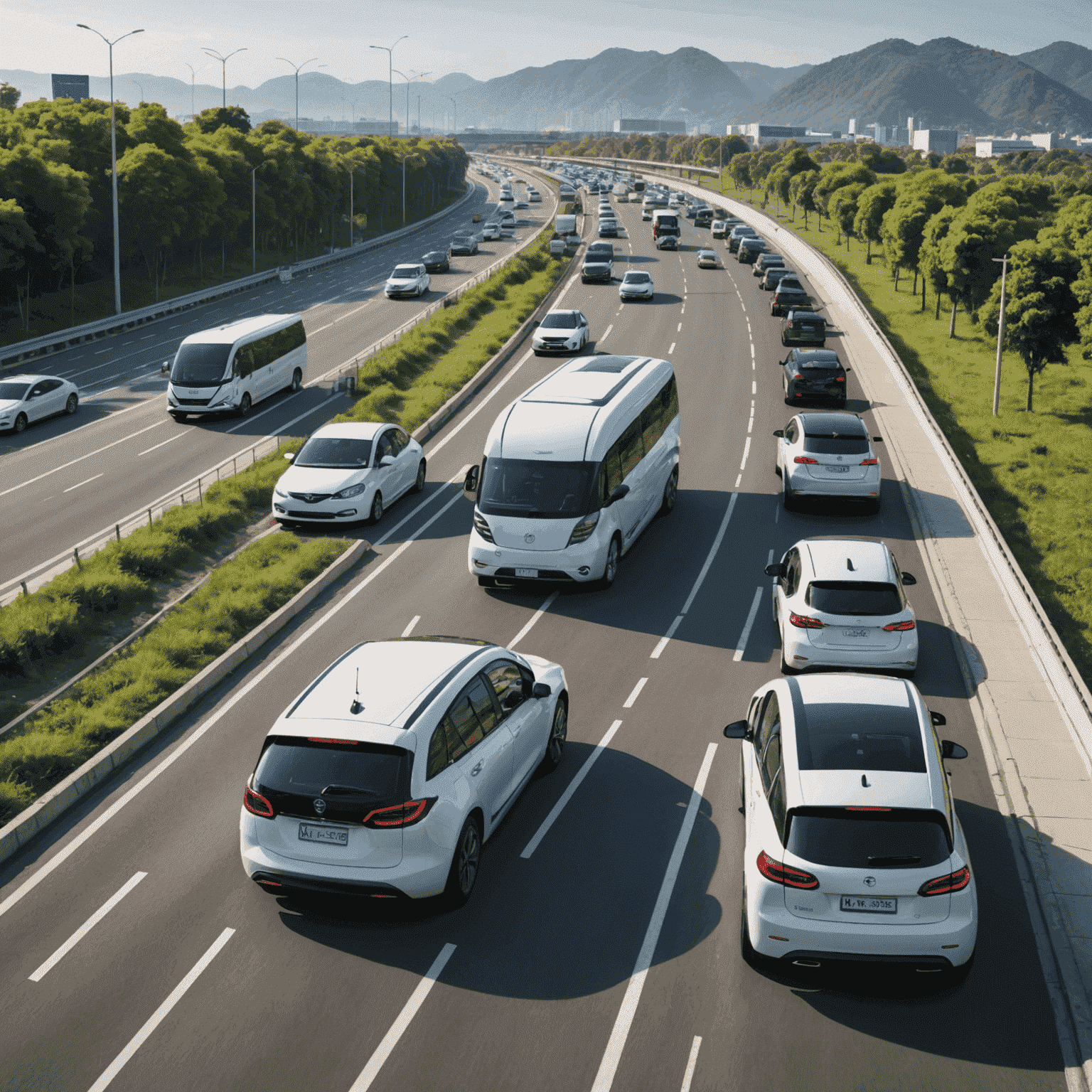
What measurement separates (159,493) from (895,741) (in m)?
21.2

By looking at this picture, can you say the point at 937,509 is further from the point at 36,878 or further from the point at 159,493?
the point at 36,878

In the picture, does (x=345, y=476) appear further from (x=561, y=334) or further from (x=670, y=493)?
(x=561, y=334)

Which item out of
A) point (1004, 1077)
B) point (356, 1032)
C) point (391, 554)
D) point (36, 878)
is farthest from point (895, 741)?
point (391, 554)

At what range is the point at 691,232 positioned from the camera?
298ft

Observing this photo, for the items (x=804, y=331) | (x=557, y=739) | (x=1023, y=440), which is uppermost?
(x=804, y=331)

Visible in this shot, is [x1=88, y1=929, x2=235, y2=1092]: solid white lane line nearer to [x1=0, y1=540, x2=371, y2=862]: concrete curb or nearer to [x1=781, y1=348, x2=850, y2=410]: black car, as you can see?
[x1=0, y1=540, x2=371, y2=862]: concrete curb

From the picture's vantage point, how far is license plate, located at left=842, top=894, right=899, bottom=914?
27.9 feet

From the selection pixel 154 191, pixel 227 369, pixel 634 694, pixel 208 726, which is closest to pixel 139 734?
pixel 208 726

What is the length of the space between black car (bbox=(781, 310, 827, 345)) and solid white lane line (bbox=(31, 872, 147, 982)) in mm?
36549

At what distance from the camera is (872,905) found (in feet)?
27.9

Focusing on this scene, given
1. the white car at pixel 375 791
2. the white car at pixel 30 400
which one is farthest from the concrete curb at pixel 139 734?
the white car at pixel 30 400

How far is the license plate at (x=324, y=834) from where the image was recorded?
30.7 ft

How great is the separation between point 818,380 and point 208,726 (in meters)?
24.3

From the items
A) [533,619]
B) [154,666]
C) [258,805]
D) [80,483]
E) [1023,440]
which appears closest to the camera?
[258,805]
